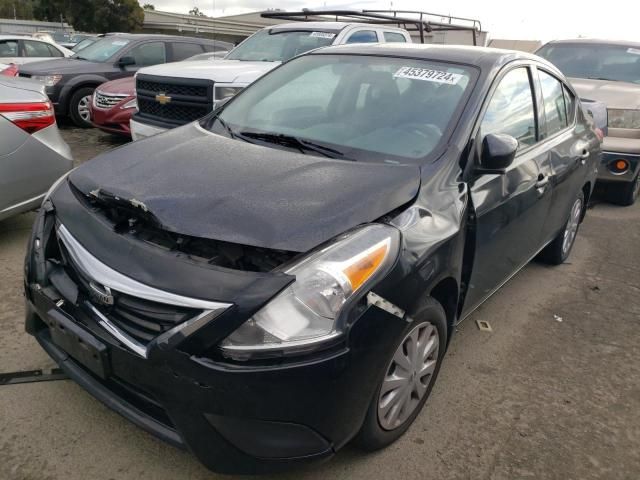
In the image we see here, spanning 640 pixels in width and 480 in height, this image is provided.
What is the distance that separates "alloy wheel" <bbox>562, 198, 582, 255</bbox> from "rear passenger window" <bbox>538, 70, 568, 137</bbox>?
0.79 m

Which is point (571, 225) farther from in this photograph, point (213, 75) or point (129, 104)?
point (129, 104)

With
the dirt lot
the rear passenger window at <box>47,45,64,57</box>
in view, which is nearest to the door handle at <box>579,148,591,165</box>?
the dirt lot

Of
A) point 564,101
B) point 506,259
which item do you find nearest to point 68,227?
point 506,259

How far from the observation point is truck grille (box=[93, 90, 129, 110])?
7.65 metres

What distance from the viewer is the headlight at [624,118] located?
6.39 m

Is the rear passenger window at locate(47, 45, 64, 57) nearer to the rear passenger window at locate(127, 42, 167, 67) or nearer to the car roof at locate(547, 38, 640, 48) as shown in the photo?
the rear passenger window at locate(127, 42, 167, 67)

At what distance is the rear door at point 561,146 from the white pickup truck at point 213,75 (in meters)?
3.40

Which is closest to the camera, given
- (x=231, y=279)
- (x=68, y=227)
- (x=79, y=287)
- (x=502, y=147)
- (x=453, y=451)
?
(x=231, y=279)

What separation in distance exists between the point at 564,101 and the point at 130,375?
12.0 ft

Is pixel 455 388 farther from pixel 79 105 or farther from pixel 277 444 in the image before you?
pixel 79 105

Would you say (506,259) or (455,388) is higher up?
(506,259)

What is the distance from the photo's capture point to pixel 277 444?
73.5 inches

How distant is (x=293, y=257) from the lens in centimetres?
195

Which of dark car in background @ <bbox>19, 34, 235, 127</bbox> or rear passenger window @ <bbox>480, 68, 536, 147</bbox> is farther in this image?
dark car in background @ <bbox>19, 34, 235, 127</bbox>
